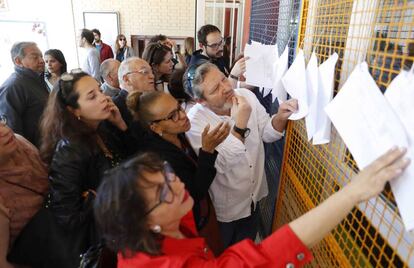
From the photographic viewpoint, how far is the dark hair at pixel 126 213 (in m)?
0.80

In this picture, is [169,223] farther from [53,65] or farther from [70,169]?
[53,65]

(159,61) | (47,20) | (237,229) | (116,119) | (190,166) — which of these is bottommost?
(237,229)

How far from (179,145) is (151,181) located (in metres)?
0.68

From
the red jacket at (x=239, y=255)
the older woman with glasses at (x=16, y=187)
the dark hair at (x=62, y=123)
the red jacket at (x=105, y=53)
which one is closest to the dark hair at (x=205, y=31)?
the dark hair at (x=62, y=123)

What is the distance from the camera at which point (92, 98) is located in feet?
4.84

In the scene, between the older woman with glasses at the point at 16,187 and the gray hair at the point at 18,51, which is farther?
the gray hair at the point at 18,51

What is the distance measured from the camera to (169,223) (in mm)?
869

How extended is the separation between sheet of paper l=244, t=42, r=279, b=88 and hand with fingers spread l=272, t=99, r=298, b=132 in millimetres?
215

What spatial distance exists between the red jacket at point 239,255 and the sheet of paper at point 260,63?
98cm

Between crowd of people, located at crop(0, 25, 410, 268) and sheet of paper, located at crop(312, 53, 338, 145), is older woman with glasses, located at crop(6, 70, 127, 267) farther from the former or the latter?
sheet of paper, located at crop(312, 53, 338, 145)

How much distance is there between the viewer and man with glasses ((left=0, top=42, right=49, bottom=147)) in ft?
7.34

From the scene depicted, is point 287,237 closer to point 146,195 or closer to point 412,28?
point 146,195

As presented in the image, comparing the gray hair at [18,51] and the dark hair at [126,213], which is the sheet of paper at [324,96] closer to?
the dark hair at [126,213]

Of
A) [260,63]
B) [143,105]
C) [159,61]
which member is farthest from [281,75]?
→ [159,61]
